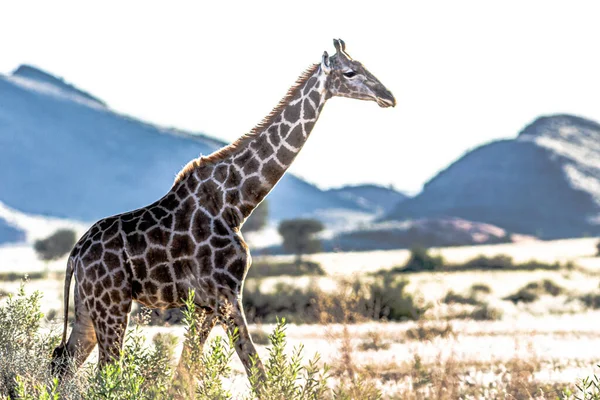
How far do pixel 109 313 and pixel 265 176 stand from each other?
1.90 meters

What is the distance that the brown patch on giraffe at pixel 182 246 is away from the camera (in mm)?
7766

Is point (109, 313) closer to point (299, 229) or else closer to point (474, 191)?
point (299, 229)

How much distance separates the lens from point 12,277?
2308 inches

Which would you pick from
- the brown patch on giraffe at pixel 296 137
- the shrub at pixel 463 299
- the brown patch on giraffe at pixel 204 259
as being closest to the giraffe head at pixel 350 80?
the brown patch on giraffe at pixel 296 137

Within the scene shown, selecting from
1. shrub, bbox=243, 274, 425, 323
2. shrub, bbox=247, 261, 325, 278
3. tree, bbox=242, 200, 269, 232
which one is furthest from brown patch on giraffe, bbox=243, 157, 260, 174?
tree, bbox=242, 200, 269, 232

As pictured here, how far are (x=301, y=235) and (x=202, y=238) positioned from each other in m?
59.6

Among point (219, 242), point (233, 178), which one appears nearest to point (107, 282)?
point (219, 242)

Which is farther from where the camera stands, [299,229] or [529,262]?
[299,229]

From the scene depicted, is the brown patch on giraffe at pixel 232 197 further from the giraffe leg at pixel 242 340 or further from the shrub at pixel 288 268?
the shrub at pixel 288 268

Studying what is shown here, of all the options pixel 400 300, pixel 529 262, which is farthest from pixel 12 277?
pixel 400 300

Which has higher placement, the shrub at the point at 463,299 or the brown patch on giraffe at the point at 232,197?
the brown patch on giraffe at the point at 232,197

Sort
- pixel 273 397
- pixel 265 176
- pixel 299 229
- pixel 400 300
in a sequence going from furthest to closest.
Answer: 1. pixel 299 229
2. pixel 400 300
3. pixel 265 176
4. pixel 273 397

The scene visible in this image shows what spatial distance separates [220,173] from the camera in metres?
8.22

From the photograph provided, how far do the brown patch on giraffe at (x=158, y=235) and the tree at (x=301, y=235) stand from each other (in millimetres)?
58793
